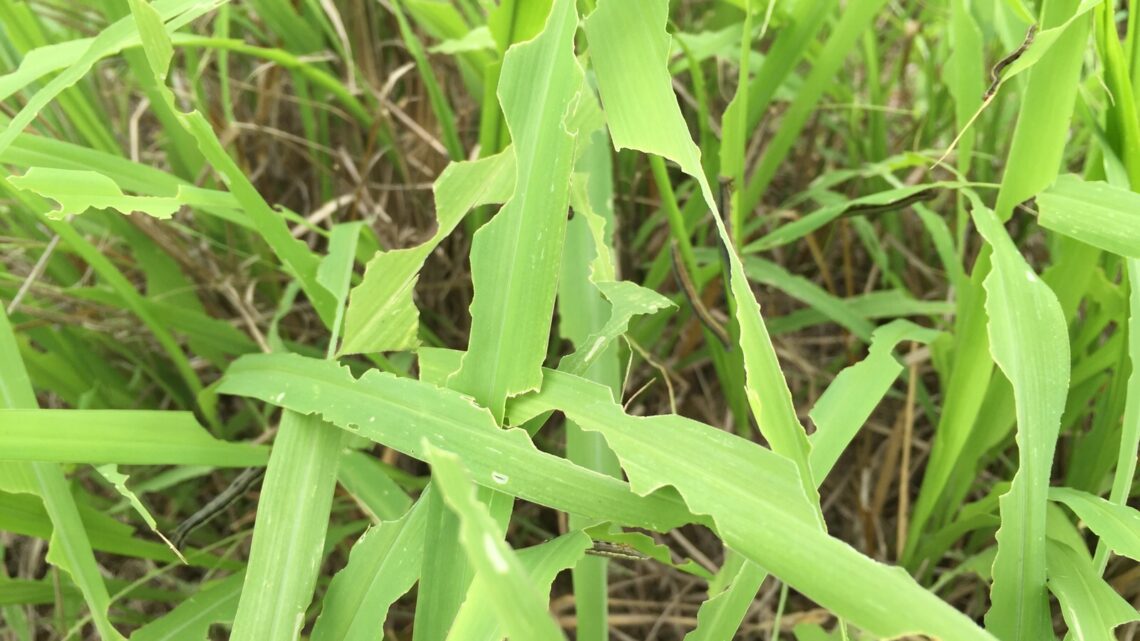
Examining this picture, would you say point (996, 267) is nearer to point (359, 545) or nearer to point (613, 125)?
point (613, 125)

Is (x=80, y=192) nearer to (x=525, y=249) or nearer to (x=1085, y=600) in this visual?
(x=525, y=249)

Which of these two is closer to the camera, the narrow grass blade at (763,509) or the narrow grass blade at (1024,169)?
the narrow grass blade at (763,509)

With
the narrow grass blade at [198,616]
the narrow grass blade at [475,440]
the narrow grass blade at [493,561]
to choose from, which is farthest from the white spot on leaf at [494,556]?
the narrow grass blade at [198,616]

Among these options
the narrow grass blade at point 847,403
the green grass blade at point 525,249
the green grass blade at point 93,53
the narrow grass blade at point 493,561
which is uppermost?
the green grass blade at point 93,53

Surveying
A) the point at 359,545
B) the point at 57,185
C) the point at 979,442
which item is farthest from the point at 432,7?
the point at 979,442

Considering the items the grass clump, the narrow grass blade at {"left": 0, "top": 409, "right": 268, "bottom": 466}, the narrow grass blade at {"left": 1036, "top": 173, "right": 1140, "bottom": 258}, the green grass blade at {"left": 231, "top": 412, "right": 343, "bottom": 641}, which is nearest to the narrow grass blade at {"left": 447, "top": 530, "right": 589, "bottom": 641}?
the grass clump

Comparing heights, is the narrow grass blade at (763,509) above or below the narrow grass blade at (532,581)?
above

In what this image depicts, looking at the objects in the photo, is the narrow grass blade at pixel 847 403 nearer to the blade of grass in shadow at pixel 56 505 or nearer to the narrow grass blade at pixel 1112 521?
the narrow grass blade at pixel 1112 521
